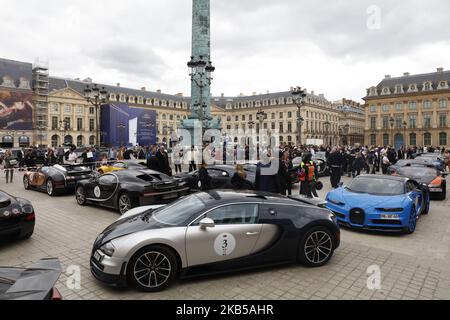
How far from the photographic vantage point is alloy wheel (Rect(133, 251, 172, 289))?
186 inches

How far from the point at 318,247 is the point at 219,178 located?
6.67 meters

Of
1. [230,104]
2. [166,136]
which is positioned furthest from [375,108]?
[166,136]

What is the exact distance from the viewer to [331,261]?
6074 mm

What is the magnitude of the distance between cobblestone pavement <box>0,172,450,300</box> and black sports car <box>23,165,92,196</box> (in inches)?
167

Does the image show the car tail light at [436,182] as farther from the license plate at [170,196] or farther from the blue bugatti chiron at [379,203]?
the license plate at [170,196]

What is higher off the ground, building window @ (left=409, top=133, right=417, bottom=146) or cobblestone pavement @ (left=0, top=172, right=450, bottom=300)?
building window @ (left=409, top=133, right=417, bottom=146)

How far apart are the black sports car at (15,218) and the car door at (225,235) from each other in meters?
4.07

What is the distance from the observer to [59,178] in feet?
42.4

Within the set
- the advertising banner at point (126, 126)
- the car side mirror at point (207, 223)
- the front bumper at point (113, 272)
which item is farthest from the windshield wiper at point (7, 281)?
the advertising banner at point (126, 126)

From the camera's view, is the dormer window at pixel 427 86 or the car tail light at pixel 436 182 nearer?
the car tail light at pixel 436 182

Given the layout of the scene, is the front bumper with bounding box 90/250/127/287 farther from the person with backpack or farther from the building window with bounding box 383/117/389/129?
the building window with bounding box 383/117/389/129

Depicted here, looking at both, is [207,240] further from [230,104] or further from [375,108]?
[230,104]

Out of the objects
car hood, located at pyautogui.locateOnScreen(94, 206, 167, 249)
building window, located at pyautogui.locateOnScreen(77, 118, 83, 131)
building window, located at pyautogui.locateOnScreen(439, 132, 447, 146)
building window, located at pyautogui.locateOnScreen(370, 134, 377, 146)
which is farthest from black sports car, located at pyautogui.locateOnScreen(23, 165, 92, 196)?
building window, located at pyautogui.locateOnScreen(439, 132, 447, 146)

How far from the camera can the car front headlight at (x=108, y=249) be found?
4.70m
